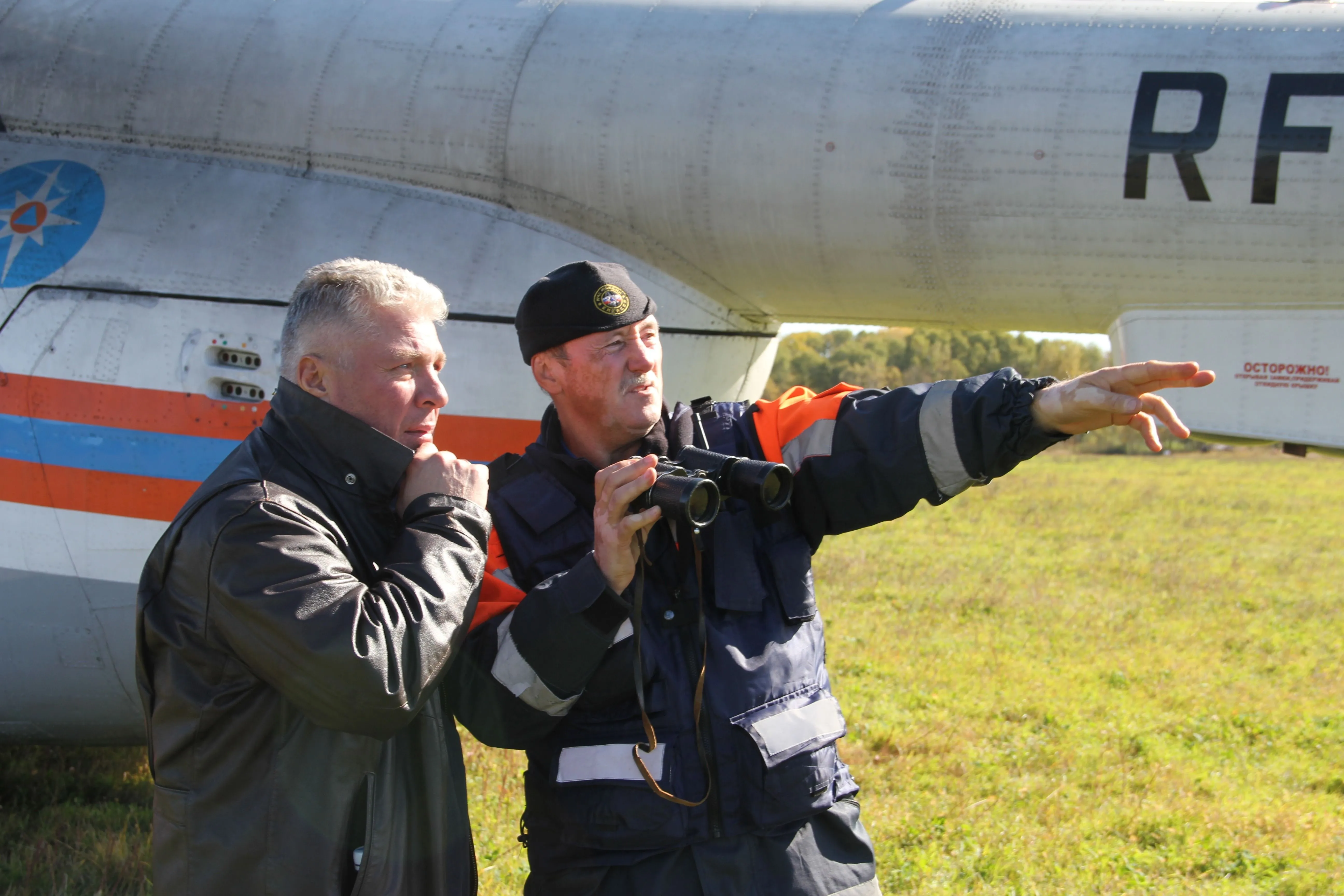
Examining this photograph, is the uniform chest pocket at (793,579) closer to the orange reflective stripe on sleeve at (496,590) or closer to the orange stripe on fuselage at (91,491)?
the orange reflective stripe on sleeve at (496,590)

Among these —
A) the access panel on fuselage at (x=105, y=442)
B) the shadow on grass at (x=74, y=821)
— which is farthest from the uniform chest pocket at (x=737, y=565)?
the shadow on grass at (x=74, y=821)

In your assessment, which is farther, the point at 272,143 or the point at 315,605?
the point at 272,143

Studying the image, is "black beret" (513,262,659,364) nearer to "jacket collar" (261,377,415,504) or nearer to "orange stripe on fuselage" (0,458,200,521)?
"jacket collar" (261,377,415,504)

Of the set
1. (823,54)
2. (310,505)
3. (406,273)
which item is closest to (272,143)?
(823,54)

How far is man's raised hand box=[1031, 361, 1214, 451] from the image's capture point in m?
2.20

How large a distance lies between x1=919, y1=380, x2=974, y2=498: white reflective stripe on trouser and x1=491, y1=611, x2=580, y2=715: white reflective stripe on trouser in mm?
968

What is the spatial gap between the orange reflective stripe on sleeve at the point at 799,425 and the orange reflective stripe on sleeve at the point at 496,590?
0.70 metres

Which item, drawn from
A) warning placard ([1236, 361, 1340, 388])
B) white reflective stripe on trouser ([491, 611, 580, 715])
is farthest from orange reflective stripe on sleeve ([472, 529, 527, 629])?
warning placard ([1236, 361, 1340, 388])

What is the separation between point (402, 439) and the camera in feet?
7.38

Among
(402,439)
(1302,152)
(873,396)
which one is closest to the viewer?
(402,439)

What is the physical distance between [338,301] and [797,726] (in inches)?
53.0

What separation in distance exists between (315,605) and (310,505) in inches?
10.5

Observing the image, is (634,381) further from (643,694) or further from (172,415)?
(172,415)

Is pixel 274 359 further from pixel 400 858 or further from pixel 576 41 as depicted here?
pixel 400 858
